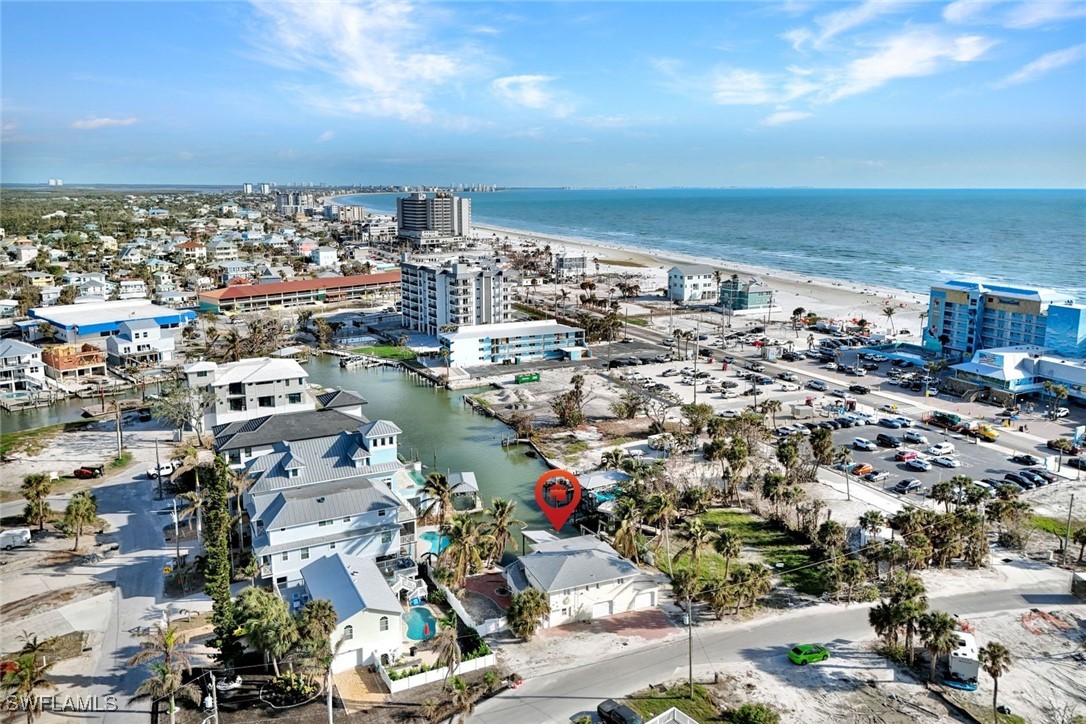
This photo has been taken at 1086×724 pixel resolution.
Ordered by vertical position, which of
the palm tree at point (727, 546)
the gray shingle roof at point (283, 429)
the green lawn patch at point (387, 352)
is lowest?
the green lawn patch at point (387, 352)

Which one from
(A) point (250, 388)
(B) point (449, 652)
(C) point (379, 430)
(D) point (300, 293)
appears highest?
(C) point (379, 430)

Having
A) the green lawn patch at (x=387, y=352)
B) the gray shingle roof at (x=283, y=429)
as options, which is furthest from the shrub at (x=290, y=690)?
the green lawn patch at (x=387, y=352)

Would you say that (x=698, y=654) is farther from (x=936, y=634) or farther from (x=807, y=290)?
(x=807, y=290)

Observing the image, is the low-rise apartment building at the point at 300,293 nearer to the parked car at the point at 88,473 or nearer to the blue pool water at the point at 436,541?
the parked car at the point at 88,473

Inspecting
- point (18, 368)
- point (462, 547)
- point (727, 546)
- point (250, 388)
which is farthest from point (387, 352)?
point (727, 546)

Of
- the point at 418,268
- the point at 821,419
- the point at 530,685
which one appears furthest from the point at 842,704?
the point at 418,268

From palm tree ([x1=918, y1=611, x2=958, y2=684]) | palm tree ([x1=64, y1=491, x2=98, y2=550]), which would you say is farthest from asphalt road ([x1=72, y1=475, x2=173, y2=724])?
palm tree ([x1=918, y1=611, x2=958, y2=684])
